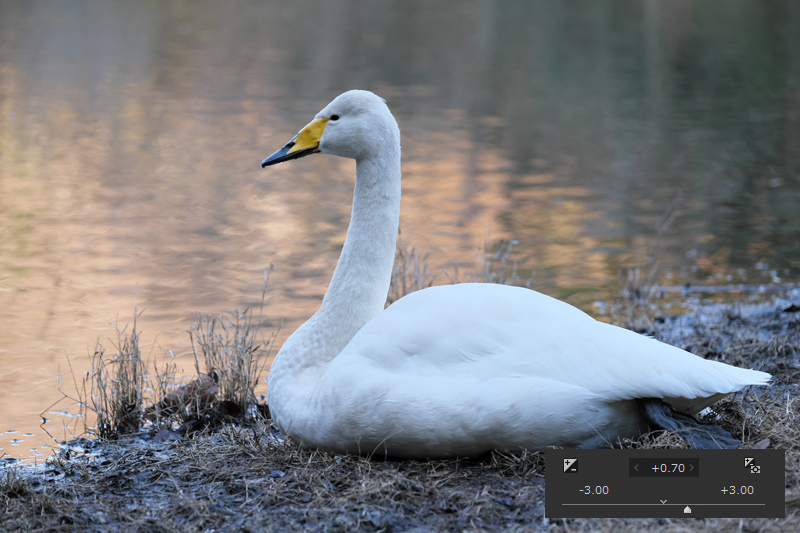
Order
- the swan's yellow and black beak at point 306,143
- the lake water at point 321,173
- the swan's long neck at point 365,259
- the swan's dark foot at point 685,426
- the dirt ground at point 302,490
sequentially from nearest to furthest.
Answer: the dirt ground at point 302,490 < the swan's dark foot at point 685,426 < the swan's long neck at point 365,259 < the swan's yellow and black beak at point 306,143 < the lake water at point 321,173

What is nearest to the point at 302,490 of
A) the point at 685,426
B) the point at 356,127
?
the point at 685,426

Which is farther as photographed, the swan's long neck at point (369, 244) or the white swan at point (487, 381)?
the swan's long neck at point (369, 244)

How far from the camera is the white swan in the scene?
4410mm

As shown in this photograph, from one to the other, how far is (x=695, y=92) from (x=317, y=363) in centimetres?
2545

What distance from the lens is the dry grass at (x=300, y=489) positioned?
404cm

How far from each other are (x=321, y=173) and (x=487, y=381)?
13.1 metres

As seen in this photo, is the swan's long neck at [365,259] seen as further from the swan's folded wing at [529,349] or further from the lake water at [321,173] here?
the lake water at [321,173]

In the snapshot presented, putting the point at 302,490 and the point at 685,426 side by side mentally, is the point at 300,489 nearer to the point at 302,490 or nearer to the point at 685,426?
the point at 302,490

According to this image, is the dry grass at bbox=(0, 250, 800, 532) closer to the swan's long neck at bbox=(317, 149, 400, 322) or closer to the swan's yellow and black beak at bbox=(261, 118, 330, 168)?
the swan's long neck at bbox=(317, 149, 400, 322)

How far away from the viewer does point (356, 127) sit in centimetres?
548

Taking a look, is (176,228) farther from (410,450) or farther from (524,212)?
(410,450)

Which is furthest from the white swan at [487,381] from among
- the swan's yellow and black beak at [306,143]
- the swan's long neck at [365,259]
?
the swan's yellow and black beak at [306,143]

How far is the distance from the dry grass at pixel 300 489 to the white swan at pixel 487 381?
159 millimetres

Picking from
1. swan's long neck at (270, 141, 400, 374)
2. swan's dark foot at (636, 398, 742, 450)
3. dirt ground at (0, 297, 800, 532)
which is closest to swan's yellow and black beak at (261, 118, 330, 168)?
swan's long neck at (270, 141, 400, 374)
